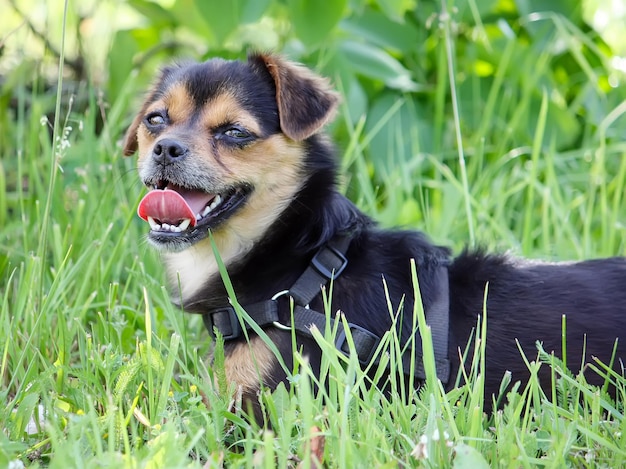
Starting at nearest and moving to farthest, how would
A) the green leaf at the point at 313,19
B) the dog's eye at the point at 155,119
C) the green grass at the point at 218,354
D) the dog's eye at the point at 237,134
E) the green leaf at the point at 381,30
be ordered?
the green grass at the point at 218,354 → the dog's eye at the point at 237,134 → the dog's eye at the point at 155,119 → the green leaf at the point at 313,19 → the green leaf at the point at 381,30

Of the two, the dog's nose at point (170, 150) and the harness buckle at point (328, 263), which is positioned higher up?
the dog's nose at point (170, 150)

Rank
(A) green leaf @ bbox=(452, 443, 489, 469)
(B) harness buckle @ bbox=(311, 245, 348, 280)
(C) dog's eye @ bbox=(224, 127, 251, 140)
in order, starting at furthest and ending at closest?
1. (C) dog's eye @ bbox=(224, 127, 251, 140)
2. (B) harness buckle @ bbox=(311, 245, 348, 280)
3. (A) green leaf @ bbox=(452, 443, 489, 469)

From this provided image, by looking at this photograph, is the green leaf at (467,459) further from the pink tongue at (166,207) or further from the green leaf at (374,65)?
the green leaf at (374,65)

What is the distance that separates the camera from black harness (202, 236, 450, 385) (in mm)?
2555

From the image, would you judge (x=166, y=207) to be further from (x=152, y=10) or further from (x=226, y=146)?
(x=152, y=10)

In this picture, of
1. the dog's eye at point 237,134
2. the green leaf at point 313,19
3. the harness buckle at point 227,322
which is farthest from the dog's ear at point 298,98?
the green leaf at point 313,19

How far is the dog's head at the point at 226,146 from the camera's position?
2744mm

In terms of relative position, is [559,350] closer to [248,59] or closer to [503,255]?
[503,255]

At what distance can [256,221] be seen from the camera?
9.41 ft

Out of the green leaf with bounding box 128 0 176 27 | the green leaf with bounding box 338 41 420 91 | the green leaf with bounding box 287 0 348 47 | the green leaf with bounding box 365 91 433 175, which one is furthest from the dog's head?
the green leaf with bounding box 128 0 176 27

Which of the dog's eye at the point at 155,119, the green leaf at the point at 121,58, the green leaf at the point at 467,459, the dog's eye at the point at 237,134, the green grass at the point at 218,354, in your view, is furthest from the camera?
the green leaf at the point at 121,58

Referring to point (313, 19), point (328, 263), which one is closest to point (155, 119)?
point (328, 263)

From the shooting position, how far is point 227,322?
267 centimetres

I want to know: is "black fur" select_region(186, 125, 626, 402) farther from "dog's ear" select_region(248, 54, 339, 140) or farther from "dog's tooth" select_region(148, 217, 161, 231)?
"dog's tooth" select_region(148, 217, 161, 231)
